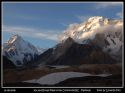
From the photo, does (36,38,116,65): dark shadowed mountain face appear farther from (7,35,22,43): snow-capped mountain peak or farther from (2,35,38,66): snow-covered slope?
(7,35,22,43): snow-capped mountain peak

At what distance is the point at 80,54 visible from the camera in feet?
67.1

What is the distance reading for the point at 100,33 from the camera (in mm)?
20375

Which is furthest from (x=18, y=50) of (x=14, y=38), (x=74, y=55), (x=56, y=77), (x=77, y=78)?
(x=77, y=78)

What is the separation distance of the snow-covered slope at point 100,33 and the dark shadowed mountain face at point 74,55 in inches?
4.9

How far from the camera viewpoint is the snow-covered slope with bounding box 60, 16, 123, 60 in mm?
20219

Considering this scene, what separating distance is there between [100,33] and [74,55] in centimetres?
81

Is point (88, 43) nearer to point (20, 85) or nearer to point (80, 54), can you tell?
point (80, 54)

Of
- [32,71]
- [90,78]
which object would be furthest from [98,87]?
[32,71]

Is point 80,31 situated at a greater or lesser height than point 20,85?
greater

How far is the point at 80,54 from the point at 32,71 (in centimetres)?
122

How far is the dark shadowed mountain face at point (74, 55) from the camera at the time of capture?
802 inches

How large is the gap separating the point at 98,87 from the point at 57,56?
1.27m

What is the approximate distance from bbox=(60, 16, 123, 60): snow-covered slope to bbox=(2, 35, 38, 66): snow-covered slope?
0.80m

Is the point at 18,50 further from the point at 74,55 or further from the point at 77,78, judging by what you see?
the point at 77,78
